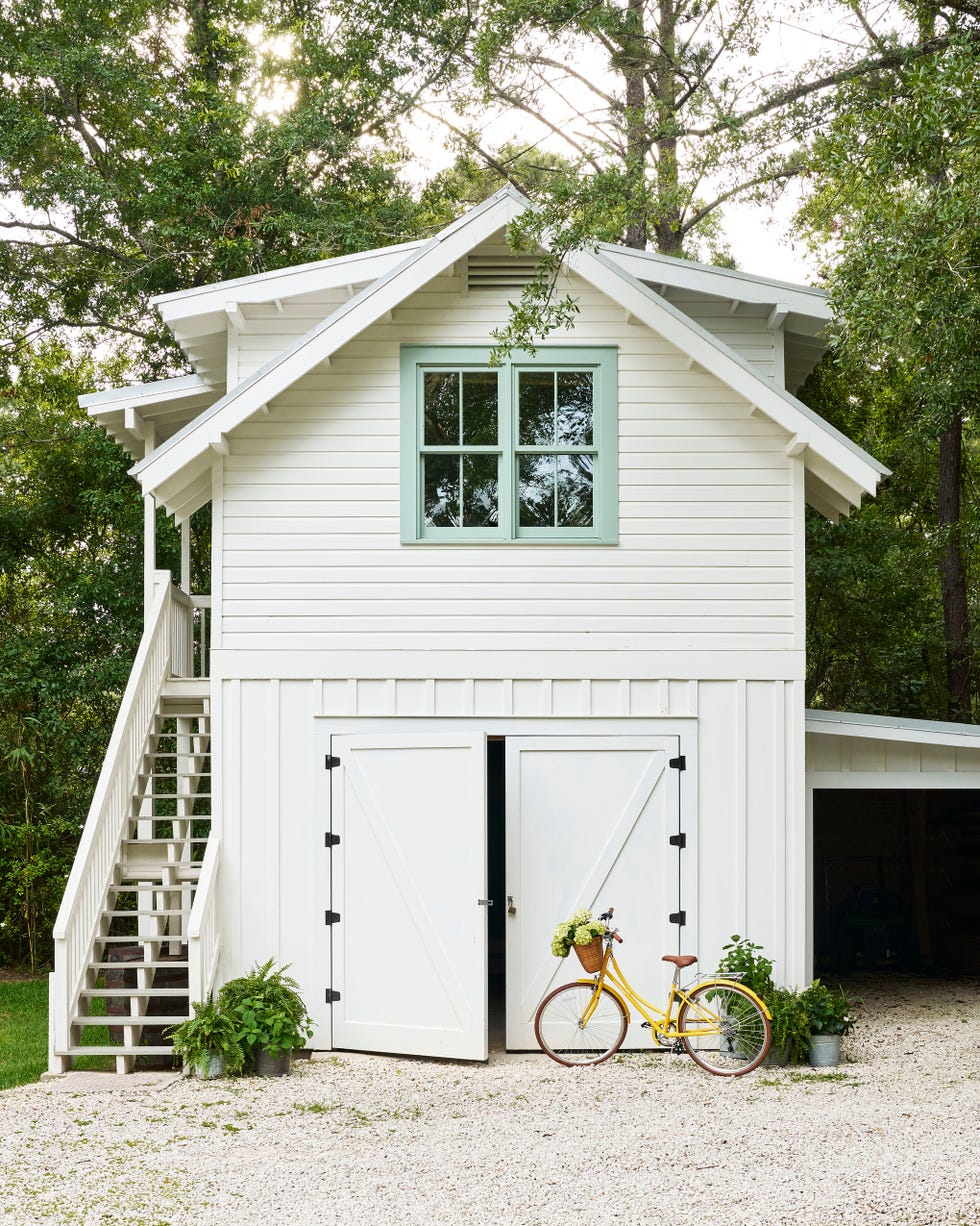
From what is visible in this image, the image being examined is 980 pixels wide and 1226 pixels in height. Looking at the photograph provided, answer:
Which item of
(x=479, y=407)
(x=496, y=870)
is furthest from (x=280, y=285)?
(x=496, y=870)

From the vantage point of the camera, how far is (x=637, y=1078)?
8375mm

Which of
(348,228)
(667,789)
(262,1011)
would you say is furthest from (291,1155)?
(348,228)

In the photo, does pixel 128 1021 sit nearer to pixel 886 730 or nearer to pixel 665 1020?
pixel 665 1020

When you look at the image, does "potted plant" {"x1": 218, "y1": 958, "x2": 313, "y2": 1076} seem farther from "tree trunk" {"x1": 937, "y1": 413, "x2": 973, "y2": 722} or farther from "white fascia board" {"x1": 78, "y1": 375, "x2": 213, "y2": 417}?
Result: "tree trunk" {"x1": 937, "y1": 413, "x2": 973, "y2": 722}

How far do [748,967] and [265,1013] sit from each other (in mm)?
3429

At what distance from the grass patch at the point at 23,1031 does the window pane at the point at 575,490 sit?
222 inches

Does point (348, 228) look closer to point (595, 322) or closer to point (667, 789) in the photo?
point (595, 322)

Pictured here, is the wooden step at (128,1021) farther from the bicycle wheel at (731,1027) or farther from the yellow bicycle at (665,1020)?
the bicycle wheel at (731,1027)

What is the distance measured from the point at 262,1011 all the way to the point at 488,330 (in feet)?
17.1

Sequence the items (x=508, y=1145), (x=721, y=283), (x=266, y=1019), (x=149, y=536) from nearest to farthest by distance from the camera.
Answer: (x=508, y=1145), (x=266, y=1019), (x=721, y=283), (x=149, y=536)

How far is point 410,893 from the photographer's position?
915 centimetres

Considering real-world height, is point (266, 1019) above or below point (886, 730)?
below

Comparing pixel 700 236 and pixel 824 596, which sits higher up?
→ pixel 700 236

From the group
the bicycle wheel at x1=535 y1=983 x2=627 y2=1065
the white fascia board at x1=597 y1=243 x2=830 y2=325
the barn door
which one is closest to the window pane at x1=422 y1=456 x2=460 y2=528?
the barn door
